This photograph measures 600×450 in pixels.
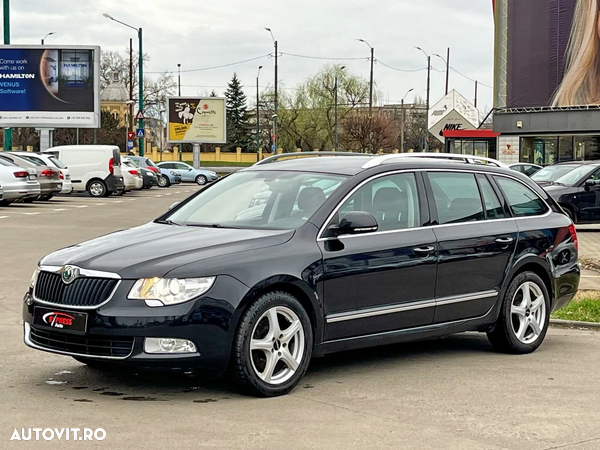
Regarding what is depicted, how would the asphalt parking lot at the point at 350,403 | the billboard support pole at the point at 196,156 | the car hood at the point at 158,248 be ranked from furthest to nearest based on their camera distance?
the billboard support pole at the point at 196,156 < the car hood at the point at 158,248 < the asphalt parking lot at the point at 350,403

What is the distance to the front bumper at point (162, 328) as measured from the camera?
231 inches

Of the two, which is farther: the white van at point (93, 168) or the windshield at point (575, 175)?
the white van at point (93, 168)

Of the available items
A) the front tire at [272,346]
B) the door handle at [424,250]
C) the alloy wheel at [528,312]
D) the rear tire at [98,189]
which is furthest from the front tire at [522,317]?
the rear tire at [98,189]

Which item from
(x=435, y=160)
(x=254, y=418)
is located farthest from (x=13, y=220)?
(x=254, y=418)

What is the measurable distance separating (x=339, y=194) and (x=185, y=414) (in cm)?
197

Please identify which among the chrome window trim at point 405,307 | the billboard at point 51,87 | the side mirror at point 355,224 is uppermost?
the billboard at point 51,87

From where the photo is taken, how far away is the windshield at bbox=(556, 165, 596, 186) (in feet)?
72.0

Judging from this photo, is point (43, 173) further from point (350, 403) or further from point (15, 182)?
point (350, 403)

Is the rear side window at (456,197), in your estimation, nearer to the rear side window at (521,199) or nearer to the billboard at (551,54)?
the rear side window at (521,199)

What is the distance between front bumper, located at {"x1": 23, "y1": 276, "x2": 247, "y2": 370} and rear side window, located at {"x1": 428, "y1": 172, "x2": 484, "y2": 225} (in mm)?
2097

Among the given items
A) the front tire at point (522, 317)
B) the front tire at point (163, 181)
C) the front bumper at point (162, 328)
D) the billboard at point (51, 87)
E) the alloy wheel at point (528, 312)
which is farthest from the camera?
the front tire at point (163, 181)

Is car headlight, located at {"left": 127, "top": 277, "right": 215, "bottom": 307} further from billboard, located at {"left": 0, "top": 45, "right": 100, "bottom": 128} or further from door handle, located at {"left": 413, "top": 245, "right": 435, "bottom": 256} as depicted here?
billboard, located at {"left": 0, "top": 45, "right": 100, "bottom": 128}

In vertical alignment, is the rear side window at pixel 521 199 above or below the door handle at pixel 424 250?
above

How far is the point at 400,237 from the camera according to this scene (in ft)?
23.2
